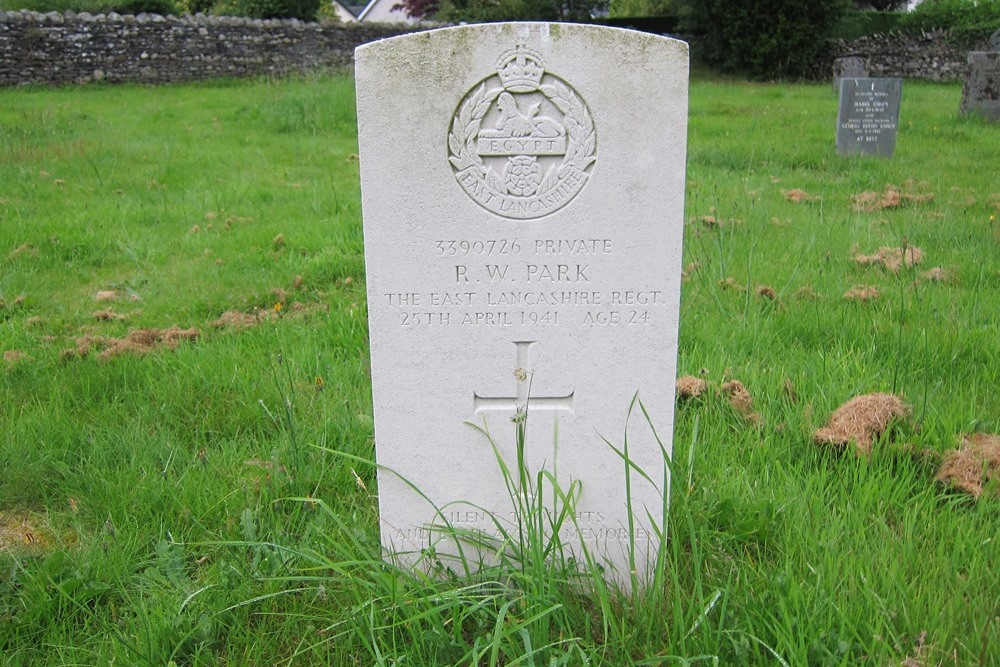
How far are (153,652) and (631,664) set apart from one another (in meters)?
1.24

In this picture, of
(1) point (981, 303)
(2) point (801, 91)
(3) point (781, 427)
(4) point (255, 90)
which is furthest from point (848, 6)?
(3) point (781, 427)

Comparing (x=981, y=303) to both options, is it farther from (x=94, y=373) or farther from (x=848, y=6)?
(x=848, y=6)

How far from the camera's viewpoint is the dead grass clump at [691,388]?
3271 millimetres

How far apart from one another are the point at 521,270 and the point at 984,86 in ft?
39.7

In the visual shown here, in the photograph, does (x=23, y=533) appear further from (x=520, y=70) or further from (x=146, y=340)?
(x=520, y=70)

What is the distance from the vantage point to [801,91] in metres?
16.6

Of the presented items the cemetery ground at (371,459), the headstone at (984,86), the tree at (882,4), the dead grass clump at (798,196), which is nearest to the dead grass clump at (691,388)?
the cemetery ground at (371,459)

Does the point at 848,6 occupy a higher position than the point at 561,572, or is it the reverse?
the point at 848,6

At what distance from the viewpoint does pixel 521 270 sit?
2.28 m

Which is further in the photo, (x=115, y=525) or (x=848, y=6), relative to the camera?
(x=848, y=6)

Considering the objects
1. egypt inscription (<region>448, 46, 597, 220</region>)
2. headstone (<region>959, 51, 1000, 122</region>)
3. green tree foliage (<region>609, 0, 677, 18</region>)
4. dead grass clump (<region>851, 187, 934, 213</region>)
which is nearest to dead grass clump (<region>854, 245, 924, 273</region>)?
dead grass clump (<region>851, 187, 934, 213</region>)

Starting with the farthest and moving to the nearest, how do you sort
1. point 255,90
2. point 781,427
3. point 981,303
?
point 255,90
point 981,303
point 781,427

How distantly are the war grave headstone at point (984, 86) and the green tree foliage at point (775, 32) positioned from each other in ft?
29.2

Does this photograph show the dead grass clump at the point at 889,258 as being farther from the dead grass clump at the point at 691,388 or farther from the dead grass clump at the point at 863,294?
the dead grass clump at the point at 691,388
